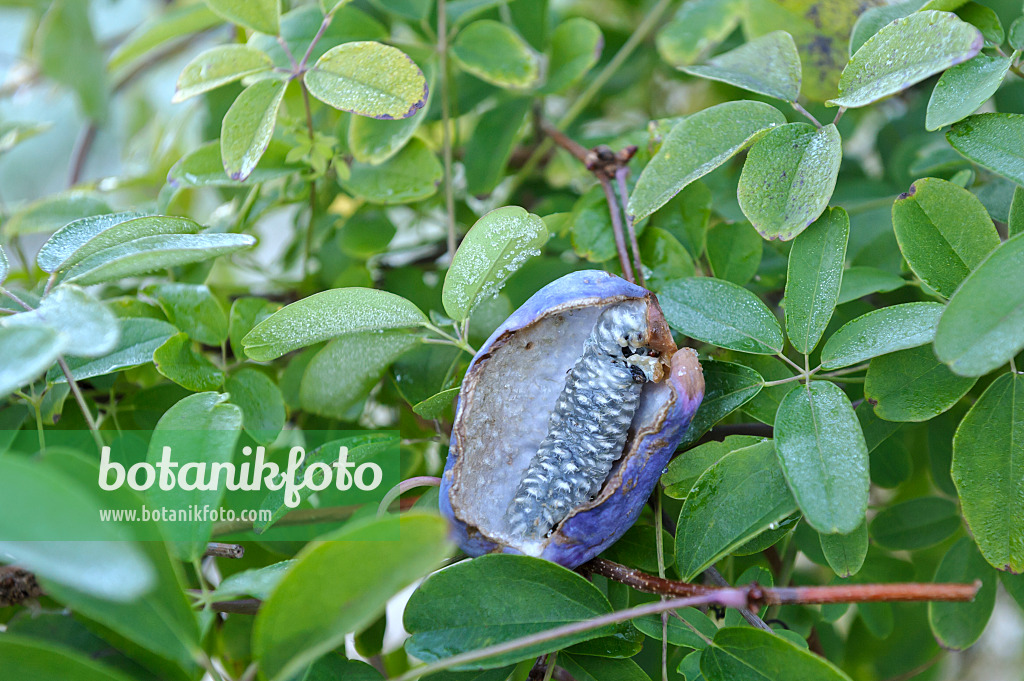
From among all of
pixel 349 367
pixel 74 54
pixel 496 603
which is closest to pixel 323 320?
pixel 349 367

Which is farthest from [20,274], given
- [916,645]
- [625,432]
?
[916,645]

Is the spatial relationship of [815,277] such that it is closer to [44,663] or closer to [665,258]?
[665,258]

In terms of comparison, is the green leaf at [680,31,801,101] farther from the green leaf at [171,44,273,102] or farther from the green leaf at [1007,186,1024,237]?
the green leaf at [171,44,273,102]

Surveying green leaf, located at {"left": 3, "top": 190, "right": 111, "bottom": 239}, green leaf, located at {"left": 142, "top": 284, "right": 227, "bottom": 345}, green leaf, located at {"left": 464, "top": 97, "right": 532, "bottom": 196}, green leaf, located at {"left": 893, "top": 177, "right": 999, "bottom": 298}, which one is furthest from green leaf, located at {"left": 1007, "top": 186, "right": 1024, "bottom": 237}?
green leaf, located at {"left": 3, "top": 190, "right": 111, "bottom": 239}

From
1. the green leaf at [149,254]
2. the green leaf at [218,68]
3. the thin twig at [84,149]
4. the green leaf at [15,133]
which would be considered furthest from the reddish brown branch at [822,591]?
the thin twig at [84,149]

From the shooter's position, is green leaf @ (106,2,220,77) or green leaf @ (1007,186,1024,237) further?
green leaf @ (106,2,220,77)

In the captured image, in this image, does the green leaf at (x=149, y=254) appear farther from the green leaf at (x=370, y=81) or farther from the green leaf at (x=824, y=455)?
the green leaf at (x=824, y=455)

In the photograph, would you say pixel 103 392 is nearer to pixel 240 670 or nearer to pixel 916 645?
pixel 240 670
